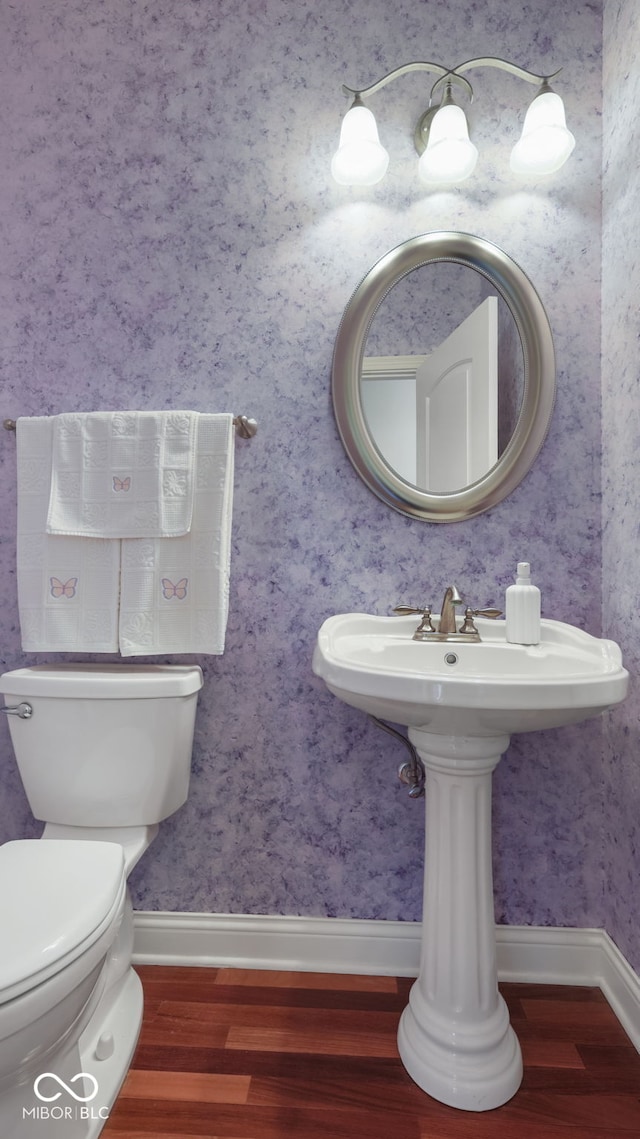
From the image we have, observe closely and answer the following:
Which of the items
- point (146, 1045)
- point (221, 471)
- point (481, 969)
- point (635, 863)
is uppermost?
point (221, 471)

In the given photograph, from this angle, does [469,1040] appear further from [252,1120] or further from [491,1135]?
[252,1120]

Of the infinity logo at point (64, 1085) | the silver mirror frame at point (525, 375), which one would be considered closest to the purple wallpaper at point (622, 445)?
the silver mirror frame at point (525, 375)

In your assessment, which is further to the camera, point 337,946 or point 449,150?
point 337,946

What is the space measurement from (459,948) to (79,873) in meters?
0.69

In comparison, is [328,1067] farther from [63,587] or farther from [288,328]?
[288,328]

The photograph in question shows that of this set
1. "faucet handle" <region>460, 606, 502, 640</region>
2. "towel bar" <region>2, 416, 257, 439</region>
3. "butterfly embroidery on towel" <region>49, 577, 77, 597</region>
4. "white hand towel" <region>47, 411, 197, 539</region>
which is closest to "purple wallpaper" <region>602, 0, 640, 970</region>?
"faucet handle" <region>460, 606, 502, 640</region>

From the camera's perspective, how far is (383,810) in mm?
1455

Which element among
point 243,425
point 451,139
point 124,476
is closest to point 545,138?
point 451,139

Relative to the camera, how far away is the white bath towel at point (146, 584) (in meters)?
1.36

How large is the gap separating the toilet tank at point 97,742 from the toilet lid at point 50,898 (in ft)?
0.72

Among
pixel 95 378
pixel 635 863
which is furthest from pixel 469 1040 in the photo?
pixel 95 378

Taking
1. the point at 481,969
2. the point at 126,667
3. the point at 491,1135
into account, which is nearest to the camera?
the point at 491,1135

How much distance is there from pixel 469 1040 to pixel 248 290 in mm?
1598

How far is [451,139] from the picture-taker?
52.6 inches
